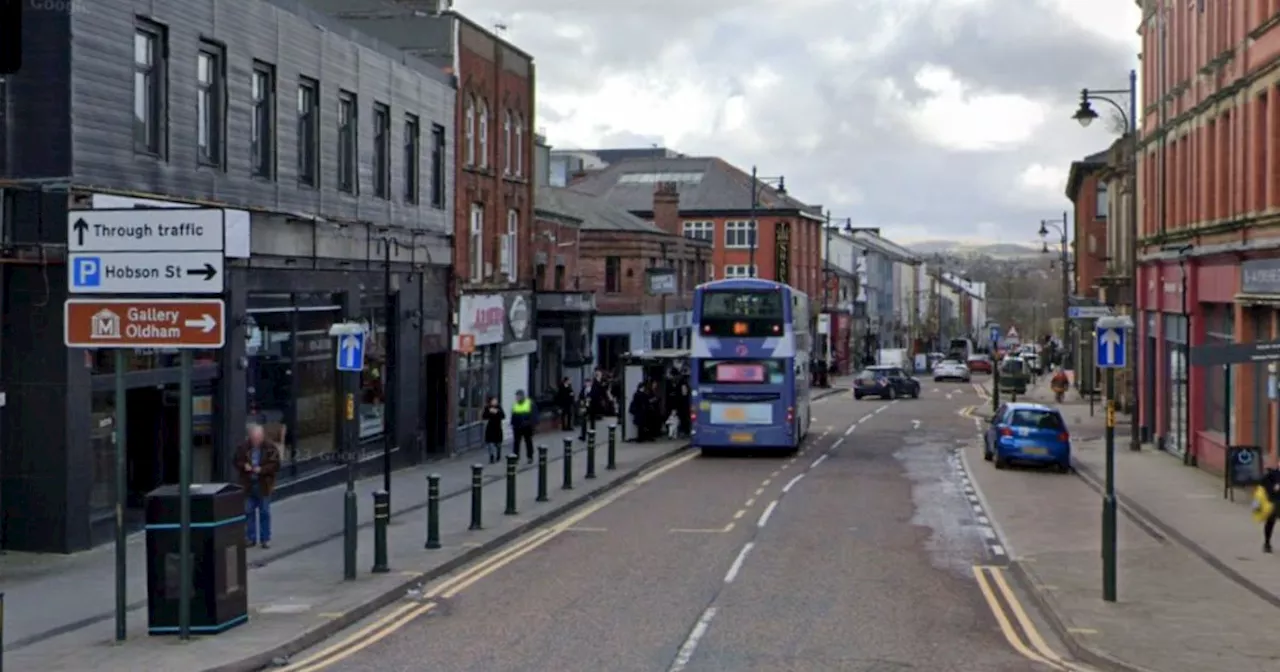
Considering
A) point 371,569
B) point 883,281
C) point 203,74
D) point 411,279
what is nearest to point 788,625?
point 371,569

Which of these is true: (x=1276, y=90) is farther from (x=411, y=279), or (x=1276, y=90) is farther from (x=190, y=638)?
(x=190, y=638)

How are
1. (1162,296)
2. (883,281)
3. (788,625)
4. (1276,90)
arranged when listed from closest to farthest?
(788,625) < (1276,90) < (1162,296) < (883,281)

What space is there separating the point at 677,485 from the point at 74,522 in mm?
13942

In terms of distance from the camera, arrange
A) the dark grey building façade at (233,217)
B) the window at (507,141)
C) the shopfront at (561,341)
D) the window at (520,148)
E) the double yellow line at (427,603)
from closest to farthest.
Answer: the double yellow line at (427,603), the dark grey building façade at (233,217), the window at (507,141), the window at (520,148), the shopfront at (561,341)

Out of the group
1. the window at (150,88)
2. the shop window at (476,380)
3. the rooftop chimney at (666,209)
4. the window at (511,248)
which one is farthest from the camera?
the rooftop chimney at (666,209)

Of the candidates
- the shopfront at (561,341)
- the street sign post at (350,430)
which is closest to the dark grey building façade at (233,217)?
the street sign post at (350,430)

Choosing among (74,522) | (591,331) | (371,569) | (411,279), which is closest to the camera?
(371,569)

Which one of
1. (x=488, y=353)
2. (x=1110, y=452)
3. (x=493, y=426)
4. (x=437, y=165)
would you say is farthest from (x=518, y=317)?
(x=1110, y=452)

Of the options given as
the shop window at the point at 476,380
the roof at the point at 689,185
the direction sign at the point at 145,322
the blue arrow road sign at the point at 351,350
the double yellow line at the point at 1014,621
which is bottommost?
the double yellow line at the point at 1014,621

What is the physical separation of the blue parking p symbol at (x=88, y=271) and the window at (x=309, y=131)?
556 inches

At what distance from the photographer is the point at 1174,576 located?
18.6m

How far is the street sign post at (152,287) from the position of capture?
1358 centimetres

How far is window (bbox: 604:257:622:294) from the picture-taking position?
→ 203 ft

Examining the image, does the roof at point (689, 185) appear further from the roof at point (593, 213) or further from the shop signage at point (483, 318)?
the shop signage at point (483, 318)
